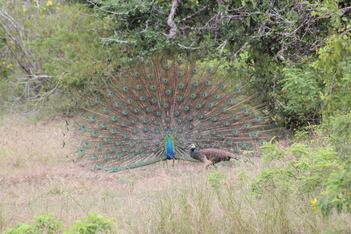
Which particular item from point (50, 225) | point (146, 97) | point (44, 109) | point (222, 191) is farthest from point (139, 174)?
point (44, 109)

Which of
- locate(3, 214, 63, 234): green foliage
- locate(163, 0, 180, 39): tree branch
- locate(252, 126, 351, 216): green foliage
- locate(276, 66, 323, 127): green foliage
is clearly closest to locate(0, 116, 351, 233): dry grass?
locate(252, 126, 351, 216): green foliage

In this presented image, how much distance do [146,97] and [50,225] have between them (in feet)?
18.8

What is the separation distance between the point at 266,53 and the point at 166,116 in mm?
2616

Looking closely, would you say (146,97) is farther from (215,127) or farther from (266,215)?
(266,215)

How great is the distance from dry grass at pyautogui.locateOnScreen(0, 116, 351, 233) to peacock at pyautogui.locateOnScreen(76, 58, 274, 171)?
0.49m

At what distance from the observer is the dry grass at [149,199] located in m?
4.23

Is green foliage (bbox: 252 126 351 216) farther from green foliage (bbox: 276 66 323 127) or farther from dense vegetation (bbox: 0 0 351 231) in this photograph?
green foliage (bbox: 276 66 323 127)

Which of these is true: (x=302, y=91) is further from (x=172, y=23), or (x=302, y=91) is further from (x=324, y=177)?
(x=324, y=177)

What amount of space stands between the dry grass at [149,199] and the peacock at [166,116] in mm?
493

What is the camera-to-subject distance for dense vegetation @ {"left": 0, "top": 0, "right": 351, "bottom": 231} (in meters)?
3.61

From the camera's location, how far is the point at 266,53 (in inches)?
403

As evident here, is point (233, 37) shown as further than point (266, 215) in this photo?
Yes

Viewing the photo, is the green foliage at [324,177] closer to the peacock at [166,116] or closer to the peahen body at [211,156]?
the peahen body at [211,156]

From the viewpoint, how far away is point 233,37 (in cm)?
1021
